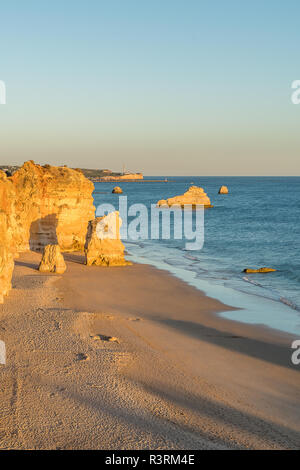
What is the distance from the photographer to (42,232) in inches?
1192

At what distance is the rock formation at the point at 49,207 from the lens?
96.4 feet

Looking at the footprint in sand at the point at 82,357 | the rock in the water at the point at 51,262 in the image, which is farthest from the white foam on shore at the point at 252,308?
the footprint in sand at the point at 82,357

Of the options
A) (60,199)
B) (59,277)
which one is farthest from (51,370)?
(60,199)

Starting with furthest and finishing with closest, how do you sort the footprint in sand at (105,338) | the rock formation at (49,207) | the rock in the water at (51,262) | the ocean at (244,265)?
1. the rock formation at (49,207)
2. the rock in the water at (51,262)
3. the ocean at (244,265)
4. the footprint in sand at (105,338)

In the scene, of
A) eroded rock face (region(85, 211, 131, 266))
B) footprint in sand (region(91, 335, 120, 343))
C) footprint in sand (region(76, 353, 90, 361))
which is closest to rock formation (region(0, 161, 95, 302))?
eroded rock face (region(85, 211, 131, 266))

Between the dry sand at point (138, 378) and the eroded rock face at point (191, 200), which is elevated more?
the eroded rock face at point (191, 200)

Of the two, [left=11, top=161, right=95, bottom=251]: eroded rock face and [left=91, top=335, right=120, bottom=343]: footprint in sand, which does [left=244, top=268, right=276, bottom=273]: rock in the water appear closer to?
[left=11, top=161, right=95, bottom=251]: eroded rock face

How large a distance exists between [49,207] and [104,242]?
20.6 ft

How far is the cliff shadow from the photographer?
3020cm

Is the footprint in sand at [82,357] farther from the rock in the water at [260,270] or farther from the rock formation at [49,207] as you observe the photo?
the rock formation at [49,207]

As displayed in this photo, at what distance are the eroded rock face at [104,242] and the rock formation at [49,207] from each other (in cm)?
480

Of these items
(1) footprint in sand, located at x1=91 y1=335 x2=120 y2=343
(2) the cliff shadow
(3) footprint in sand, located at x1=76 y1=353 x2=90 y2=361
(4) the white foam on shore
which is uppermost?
(2) the cliff shadow

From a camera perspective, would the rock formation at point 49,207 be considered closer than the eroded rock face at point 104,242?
No

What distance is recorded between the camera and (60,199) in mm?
30562
